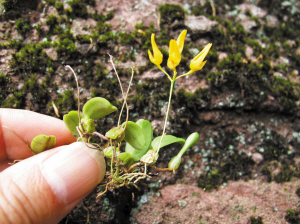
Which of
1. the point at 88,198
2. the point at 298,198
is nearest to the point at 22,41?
the point at 88,198

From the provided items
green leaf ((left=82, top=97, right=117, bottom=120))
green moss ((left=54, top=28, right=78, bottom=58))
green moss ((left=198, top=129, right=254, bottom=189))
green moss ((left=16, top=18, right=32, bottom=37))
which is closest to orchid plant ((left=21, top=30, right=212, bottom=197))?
green leaf ((left=82, top=97, right=117, bottom=120))

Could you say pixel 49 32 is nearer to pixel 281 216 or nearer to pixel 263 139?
pixel 263 139

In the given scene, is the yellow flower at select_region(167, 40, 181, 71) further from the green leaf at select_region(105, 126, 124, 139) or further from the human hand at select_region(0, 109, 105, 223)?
the human hand at select_region(0, 109, 105, 223)

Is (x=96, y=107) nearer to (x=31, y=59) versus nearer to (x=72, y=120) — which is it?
(x=72, y=120)

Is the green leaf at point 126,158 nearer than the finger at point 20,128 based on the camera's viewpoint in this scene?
Yes

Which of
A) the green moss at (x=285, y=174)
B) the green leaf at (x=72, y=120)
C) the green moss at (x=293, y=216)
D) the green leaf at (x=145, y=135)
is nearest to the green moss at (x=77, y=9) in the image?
the green leaf at (x=72, y=120)

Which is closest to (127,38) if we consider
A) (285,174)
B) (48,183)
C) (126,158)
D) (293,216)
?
(126,158)

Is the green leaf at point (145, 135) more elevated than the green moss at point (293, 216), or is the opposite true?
the green leaf at point (145, 135)

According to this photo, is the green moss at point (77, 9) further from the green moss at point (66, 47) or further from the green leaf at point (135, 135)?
the green leaf at point (135, 135)
